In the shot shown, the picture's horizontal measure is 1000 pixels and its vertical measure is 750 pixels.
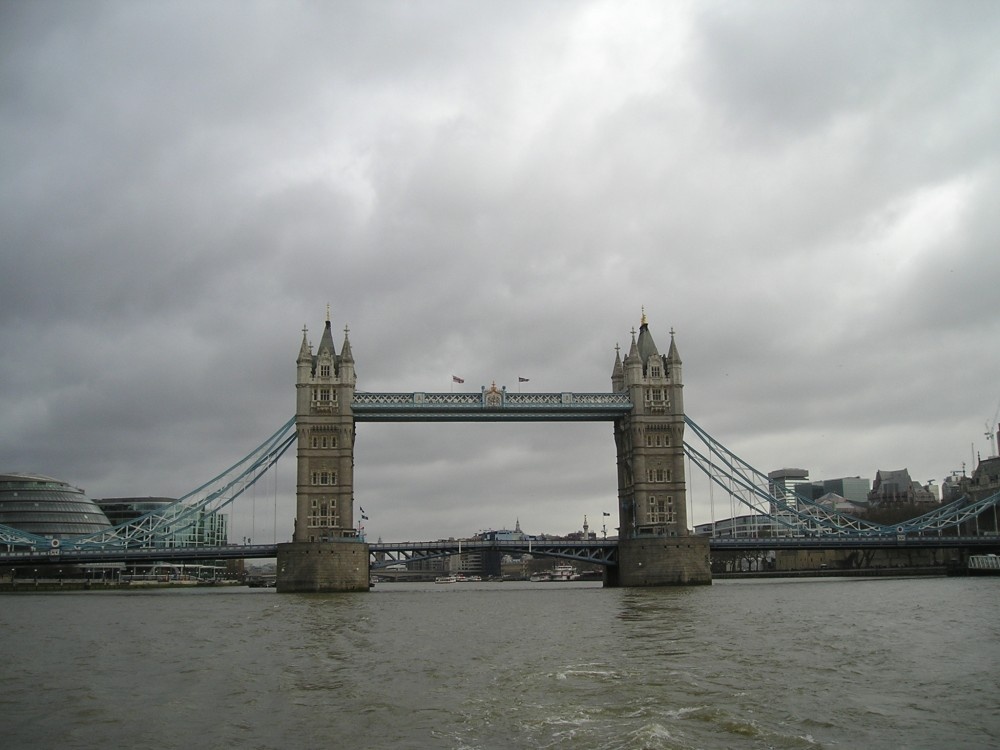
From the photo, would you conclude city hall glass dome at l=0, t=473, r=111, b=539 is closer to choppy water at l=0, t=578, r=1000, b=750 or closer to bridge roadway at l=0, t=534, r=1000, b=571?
bridge roadway at l=0, t=534, r=1000, b=571

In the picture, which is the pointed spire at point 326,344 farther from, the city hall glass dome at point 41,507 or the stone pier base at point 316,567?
the city hall glass dome at point 41,507

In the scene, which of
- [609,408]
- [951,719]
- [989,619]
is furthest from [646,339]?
[951,719]

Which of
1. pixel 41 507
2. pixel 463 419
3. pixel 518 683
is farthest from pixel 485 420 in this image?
pixel 41 507

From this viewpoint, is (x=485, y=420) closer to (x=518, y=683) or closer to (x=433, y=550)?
(x=433, y=550)

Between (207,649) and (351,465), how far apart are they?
49.4m

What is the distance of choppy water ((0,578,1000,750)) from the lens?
18172 millimetres

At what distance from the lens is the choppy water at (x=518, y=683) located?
1817cm

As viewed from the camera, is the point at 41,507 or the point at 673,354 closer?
the point at 673,354

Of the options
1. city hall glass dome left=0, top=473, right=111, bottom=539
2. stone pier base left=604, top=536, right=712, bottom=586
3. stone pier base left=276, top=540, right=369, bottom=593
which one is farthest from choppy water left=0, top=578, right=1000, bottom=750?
city hall glass dome left=0, top=473, right=111, bottom=539

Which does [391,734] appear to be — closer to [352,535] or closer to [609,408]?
[352,535]

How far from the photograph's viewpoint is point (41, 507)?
409 feet

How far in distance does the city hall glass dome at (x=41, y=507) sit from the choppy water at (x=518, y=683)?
8785cm

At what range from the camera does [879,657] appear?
28031mm

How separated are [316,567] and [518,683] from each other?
56.5 meters
